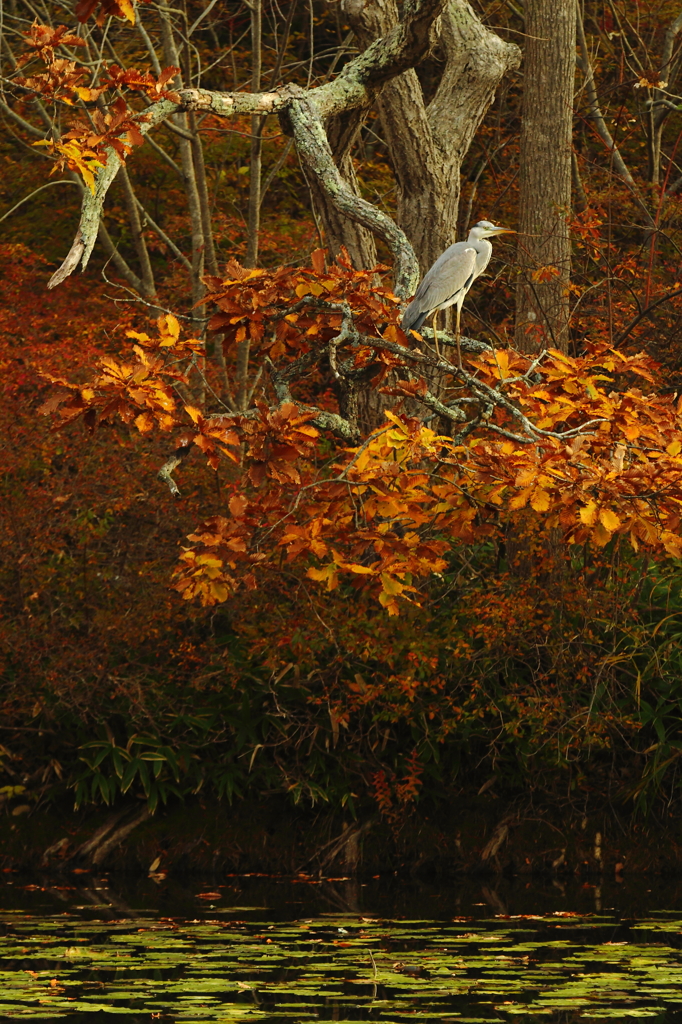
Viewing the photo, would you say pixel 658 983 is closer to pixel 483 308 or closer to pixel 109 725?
pixel 109 725

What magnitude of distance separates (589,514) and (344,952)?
8.43 ft

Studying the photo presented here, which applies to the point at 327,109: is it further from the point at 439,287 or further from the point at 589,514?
the point at 589,514

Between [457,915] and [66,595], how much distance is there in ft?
10.6

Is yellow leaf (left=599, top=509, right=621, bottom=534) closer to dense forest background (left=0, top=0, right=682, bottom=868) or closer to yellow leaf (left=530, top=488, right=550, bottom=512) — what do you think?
yellow leaf (left=530, top=488, right=550, bottom=512)

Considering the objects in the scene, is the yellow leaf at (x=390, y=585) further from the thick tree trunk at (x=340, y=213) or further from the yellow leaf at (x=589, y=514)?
the thick tree trunk at (x=340, y=213)

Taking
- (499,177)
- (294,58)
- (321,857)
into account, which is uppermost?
(294,58)

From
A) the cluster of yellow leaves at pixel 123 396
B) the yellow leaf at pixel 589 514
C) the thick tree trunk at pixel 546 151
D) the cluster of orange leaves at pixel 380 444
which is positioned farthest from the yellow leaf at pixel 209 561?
the thick tree trunk at pixel 546 151

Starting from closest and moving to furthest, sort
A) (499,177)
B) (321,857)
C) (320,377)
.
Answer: (321,857)
(320,377)
(499,177)

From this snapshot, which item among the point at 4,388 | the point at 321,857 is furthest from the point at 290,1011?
the point at 4,388

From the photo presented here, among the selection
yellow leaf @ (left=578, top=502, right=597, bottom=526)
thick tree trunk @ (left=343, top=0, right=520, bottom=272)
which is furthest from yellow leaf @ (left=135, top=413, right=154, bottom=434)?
thick tree trunk @ (left=343, top=0, right=520, bottom=272)

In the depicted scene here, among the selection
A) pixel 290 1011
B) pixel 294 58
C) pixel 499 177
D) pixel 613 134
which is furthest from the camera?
pixel 294 58

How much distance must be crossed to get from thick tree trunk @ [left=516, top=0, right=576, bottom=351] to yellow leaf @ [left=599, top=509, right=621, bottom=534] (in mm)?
4678

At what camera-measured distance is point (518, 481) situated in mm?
4156

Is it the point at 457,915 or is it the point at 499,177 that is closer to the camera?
the point at 457,915
